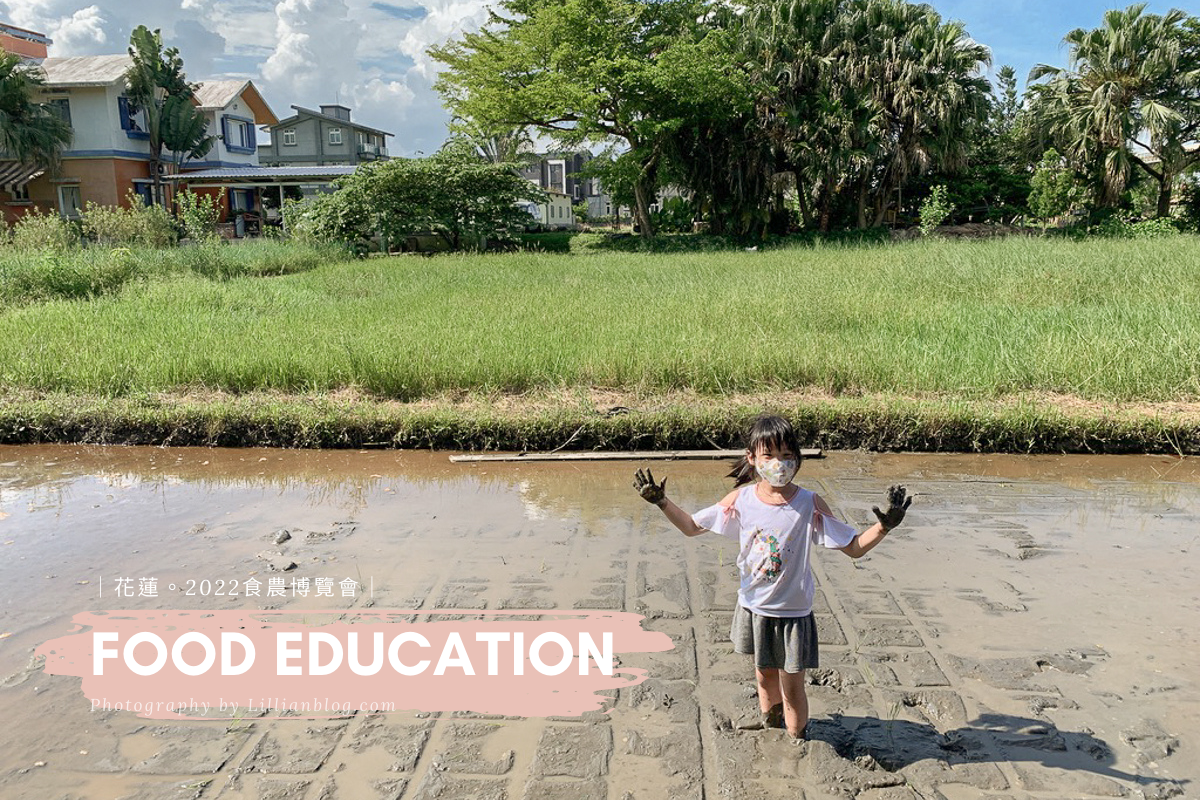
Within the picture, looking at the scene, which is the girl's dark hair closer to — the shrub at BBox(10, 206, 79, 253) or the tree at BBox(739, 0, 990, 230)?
the shrub at BBox(10, 206, 79, 253)

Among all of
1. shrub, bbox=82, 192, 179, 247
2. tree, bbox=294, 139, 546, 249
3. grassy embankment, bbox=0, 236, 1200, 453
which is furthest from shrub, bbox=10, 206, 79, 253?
tree, bbox=294, 139, 546, 249

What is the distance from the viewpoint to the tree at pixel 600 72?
23.0m

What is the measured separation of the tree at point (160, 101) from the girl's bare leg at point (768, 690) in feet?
113

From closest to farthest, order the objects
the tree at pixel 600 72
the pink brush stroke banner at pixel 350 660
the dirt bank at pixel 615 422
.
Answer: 1. the pink brush stroke banner at pixel 350 660
2. the dirt bank at pixel 615 422
3. the tree at pixel 600 72

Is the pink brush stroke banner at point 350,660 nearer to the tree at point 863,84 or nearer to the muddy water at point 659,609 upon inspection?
the muddy water at point 659,609

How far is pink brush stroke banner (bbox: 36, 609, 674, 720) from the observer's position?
3166 mm

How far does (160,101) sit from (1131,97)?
33614mm

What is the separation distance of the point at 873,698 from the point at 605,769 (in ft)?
3.53

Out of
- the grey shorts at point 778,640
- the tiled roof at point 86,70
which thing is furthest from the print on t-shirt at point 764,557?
the tiled roof at point 86,70

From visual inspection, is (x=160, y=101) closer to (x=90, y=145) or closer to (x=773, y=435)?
(x=90, y=145)

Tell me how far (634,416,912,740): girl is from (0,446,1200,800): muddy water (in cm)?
38

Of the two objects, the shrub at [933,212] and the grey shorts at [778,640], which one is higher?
the shrub at [933,212]

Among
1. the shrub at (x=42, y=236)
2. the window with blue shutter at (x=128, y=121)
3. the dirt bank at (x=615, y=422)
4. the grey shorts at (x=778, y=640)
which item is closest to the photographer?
the grey shorts at (x=778, y=640)

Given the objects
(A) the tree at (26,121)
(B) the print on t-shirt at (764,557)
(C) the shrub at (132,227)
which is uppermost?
(A) the tree at (26,121)
